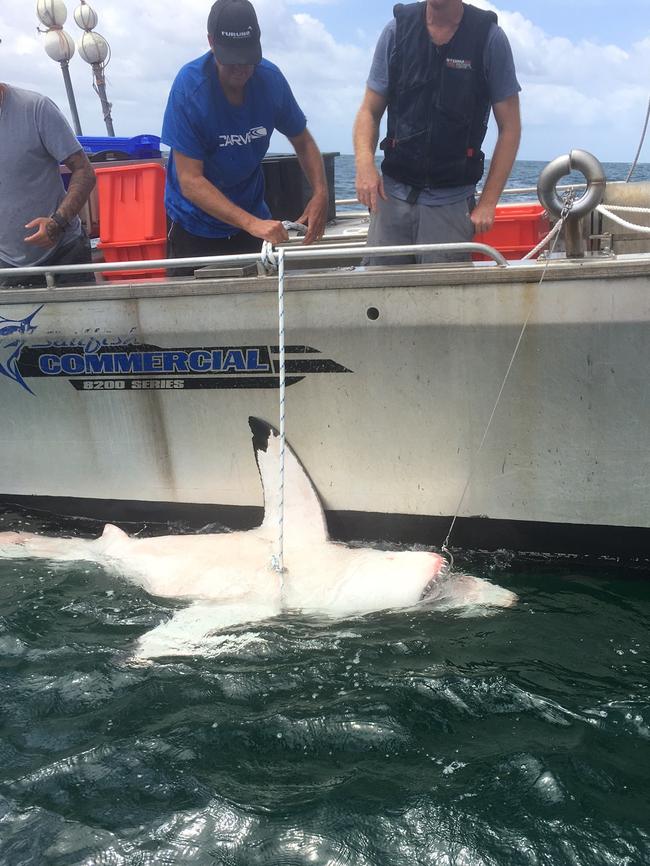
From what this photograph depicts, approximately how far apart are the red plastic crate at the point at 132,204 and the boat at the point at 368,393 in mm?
893

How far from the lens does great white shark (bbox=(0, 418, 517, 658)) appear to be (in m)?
3.84

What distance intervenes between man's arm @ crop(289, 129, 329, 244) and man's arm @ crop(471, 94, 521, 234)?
103 centimetres

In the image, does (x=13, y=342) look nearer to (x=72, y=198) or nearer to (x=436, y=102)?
(x=72, y=198)

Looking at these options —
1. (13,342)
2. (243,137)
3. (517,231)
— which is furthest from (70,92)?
(517,231)

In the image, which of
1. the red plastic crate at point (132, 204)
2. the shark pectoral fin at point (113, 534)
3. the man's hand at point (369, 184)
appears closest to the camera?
the man's hand at point (369, 184)

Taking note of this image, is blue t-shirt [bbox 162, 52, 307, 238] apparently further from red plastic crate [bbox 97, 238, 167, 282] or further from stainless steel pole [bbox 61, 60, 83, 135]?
stainless steel pole [bbox 61, 60, 83, 135]

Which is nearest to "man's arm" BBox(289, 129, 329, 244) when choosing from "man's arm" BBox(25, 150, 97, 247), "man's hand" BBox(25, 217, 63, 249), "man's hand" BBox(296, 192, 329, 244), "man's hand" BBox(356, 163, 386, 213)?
"man's hand" BBox(296, 192, 329, 244)

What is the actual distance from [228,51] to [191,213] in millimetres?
947

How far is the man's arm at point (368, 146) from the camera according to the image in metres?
4.15

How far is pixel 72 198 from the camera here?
15.3 ft

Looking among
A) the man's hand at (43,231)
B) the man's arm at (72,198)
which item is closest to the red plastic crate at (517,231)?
the man's arm at (72,198)

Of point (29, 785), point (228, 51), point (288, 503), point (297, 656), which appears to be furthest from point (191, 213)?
point (29, 785)

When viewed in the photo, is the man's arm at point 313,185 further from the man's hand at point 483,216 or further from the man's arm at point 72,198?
the man's arm at point 72,198

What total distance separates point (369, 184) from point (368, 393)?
3.56 feet
